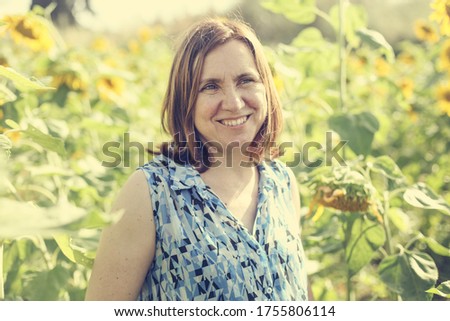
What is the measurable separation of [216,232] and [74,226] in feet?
2.00

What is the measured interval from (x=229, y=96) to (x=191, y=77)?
0.08 meters

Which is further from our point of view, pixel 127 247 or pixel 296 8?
pixel 296 8

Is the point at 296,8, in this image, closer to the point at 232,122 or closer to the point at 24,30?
the point at 232,122

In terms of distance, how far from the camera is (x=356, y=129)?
1478 mm

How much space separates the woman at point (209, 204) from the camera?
1.04m

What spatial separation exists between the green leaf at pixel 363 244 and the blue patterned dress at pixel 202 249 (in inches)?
13.1

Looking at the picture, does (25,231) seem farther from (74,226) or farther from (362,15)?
(362,15)

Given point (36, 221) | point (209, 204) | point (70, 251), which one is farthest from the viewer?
point (209, 204)

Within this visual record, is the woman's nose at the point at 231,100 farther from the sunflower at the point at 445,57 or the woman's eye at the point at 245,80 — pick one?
the sunflower at the point at 445,57

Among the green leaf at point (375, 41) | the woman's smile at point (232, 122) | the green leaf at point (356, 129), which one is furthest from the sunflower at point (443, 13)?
the woman's smile at point (232, 122)

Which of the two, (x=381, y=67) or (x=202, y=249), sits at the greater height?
(x=381, y=67)

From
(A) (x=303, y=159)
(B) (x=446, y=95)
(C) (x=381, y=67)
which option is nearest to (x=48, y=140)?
(A) (x=303, y=159)

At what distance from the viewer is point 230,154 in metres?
1.18

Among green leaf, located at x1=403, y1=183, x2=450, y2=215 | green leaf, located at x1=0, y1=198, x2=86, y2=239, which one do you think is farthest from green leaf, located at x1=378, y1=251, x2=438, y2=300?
green leaf, located at x1=0, y1=198, x2=86, y2=239
